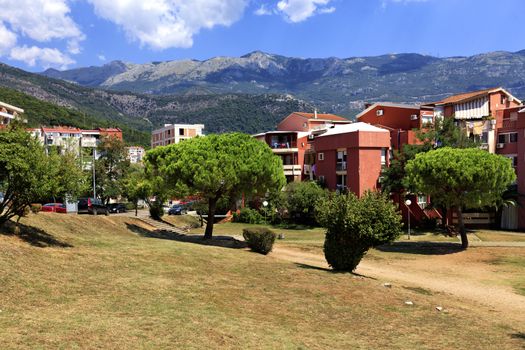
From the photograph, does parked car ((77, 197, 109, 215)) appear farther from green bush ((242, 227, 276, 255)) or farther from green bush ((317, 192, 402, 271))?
green bush ((317, 192, 402, 271))

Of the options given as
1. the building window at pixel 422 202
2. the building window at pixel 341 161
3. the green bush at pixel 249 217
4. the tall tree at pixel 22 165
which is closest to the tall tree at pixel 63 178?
the tall tree at pixel 22 165

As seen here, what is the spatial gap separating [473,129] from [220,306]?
47.1 m

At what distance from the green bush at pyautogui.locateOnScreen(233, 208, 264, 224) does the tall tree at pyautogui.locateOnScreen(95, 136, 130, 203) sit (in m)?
20.6

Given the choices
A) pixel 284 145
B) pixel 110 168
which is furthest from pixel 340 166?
pixel 110 168

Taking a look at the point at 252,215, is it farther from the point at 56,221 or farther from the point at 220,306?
the point at 220,306

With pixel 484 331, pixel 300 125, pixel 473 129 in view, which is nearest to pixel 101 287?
pixel 484 331

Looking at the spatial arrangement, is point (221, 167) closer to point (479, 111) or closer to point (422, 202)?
point (422, 202)

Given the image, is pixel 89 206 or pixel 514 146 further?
pixel 514 146

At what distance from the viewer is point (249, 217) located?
56844mm

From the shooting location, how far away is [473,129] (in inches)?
2132

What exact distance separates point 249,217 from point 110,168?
27450mm

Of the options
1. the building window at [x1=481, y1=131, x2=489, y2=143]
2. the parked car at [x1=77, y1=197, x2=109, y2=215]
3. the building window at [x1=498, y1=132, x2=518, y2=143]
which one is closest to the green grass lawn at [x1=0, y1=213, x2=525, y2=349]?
the parked car at [x1=77, y1=197, x2=109, y2=215]

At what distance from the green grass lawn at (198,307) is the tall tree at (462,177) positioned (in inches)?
638

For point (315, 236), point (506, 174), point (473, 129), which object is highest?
point (473, 129)
